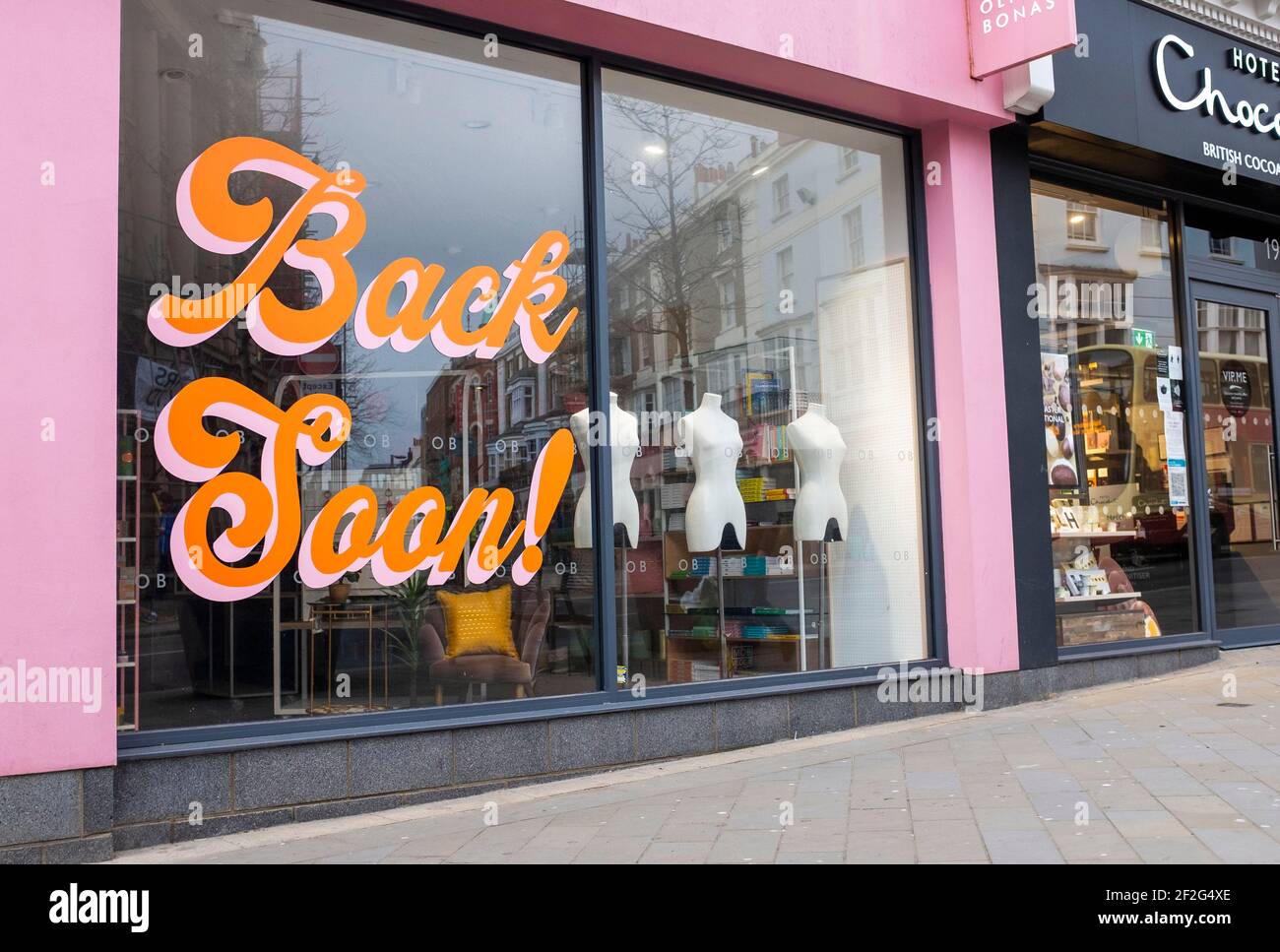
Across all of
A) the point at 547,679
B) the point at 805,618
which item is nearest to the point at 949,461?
the point at 805,618

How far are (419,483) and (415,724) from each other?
1258mm

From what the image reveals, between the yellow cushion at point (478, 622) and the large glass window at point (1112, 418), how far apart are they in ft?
14.0

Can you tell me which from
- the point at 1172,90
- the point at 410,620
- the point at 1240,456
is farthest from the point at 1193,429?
the point at 410,620

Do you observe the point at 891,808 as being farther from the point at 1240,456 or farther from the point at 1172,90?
the point at 1240,456

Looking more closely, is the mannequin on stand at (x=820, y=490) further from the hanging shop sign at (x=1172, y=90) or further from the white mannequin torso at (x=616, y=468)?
the hanging shop sign at (x=1172, y=90)

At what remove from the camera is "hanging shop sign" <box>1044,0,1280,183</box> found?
826 cm

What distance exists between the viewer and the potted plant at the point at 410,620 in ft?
19.6

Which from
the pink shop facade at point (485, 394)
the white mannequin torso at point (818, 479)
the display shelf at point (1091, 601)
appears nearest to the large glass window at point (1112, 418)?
the display shelf at point (1091, 601)

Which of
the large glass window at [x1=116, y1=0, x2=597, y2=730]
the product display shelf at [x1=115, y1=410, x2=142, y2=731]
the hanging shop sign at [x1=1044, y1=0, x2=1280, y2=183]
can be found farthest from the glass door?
the product display shelf at [x1=115, y1=410, x2=142, y2=731]

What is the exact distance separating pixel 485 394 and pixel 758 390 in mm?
2069

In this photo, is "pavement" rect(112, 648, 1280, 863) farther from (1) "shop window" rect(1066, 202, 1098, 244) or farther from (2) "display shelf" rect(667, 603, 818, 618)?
(1) "shop window" rect(1066, 202, 1098, 244)

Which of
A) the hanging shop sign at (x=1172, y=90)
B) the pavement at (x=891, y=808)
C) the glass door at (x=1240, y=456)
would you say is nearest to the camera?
the pavement at (x=891, y=808)

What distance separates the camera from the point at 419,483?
6148mm
